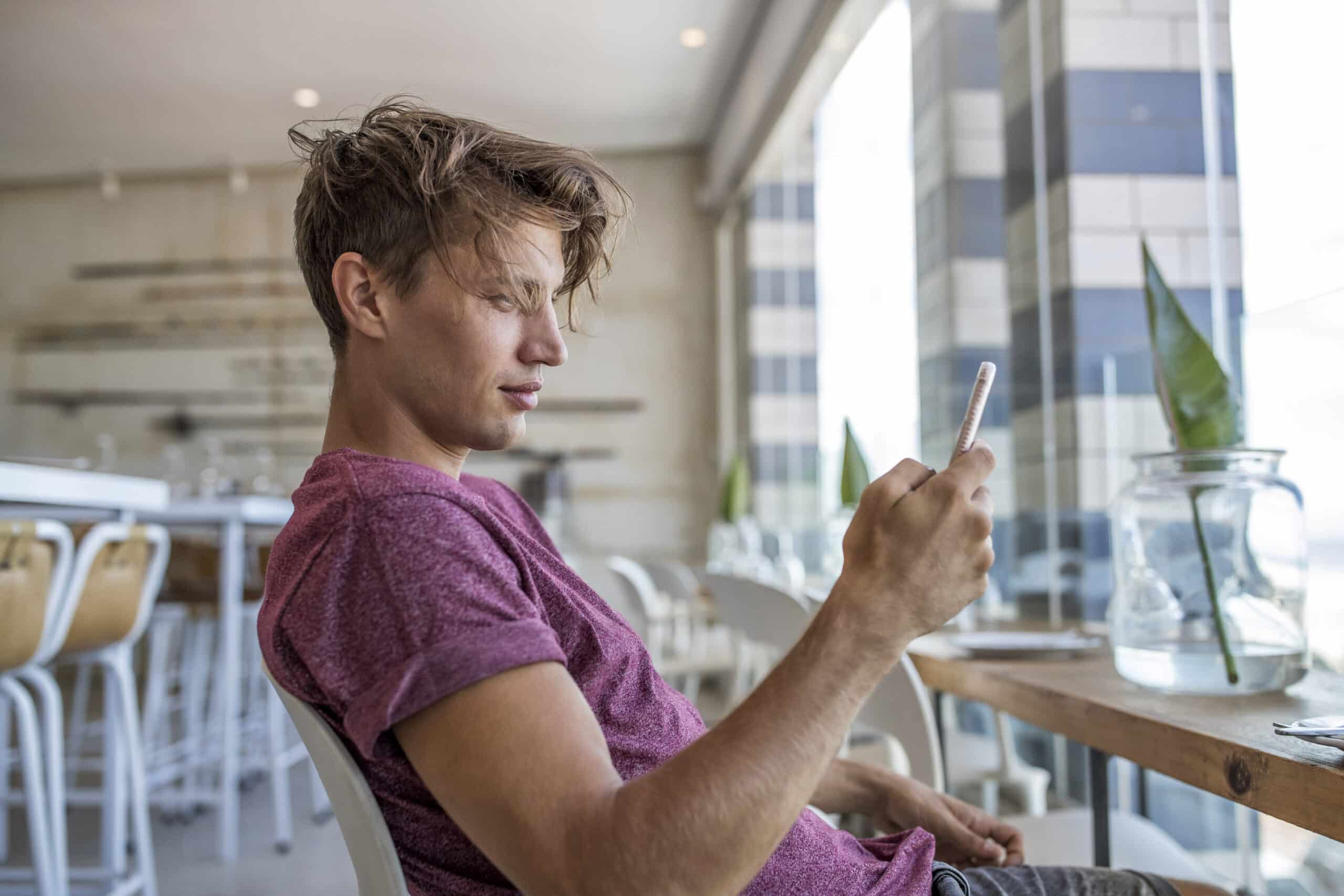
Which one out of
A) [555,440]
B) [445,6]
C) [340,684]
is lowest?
[340,684]

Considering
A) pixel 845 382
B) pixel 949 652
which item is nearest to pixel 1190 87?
pixel 949 652

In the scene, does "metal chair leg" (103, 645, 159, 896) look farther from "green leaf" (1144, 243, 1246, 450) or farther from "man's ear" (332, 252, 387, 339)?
"green leaf" (1144, 243, 1246, 450)

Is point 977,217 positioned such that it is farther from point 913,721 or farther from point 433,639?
point 433,639

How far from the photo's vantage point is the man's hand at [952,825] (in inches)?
38.2

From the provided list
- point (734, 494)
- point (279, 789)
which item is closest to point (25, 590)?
point (279, 789)

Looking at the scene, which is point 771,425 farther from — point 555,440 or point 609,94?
point 609,94

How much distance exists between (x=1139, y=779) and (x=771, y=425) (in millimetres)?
3734

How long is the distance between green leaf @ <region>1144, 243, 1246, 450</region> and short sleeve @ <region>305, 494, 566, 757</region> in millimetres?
767

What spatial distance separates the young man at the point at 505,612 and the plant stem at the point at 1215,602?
0.24 meters

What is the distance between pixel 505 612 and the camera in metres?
0.61

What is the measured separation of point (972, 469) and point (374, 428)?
433 mm

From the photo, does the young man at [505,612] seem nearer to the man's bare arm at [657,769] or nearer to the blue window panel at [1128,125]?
the man's bare arm at [657,769]

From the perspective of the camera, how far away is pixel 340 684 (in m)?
0.63

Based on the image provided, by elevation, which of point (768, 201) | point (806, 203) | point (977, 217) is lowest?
point (977, 217)
